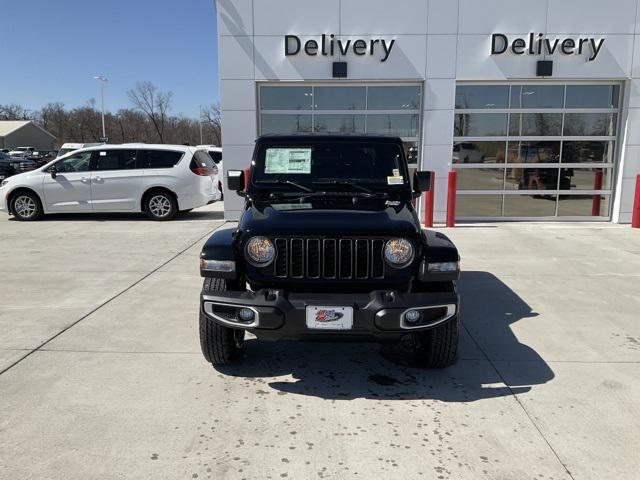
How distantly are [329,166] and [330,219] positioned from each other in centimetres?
110

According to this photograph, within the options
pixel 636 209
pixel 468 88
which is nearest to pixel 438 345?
pixel 468 88

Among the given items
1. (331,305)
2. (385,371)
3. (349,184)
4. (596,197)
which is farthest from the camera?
(596,197)

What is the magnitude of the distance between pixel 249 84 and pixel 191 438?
9.56m

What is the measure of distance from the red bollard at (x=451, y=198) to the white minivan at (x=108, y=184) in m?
5.59

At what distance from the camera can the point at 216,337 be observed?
12.8 ft

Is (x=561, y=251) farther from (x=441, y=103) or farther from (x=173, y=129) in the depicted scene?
(x=173, y=129)

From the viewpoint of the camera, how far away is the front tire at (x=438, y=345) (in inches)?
Result: 150

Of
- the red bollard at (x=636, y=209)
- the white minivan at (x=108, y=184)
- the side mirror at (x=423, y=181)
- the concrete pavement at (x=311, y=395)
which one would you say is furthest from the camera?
the white minivan at (x=108, y=184)

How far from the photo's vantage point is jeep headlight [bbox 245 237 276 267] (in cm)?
368

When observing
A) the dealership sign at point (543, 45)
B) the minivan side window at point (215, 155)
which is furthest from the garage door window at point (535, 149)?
the minivan side window at point (215, 155)

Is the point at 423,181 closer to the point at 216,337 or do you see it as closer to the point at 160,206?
the point at 216,337

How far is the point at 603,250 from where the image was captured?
28.7 ft

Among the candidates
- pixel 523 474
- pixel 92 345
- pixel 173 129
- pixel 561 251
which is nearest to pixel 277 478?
pixel 523 474

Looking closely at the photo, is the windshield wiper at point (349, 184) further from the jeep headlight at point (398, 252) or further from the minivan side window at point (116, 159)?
the minivan side window at point (116, 159)
